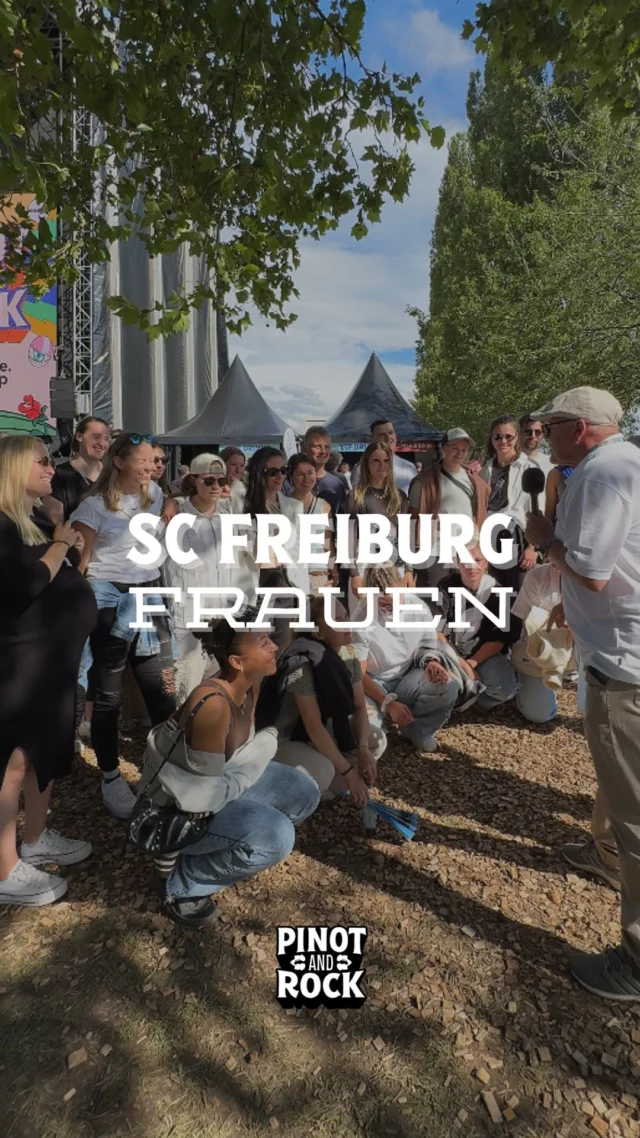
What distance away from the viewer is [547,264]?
13.4 meters

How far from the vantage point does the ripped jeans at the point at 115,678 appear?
11.8 feet

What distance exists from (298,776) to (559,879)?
4.45 ft

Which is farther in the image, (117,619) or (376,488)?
(376,488)

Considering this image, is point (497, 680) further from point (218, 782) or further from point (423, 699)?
point (218, 782)

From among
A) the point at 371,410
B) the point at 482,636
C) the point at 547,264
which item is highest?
the point at 547,264

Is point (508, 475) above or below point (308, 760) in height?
above

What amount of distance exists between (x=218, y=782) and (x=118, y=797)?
1289mm

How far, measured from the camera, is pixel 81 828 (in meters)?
3.59

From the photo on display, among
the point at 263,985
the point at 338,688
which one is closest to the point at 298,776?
the point at 338,688

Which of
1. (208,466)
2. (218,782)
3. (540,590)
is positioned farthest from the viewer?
(540,590)

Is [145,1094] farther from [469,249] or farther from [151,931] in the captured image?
[469,249]

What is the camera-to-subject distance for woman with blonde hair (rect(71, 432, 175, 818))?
3.62 m

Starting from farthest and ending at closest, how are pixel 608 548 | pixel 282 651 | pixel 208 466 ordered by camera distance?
pixel 208 466, pixel 282 651, pixel 608 548

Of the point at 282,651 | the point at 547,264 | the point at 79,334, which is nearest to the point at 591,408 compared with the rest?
the point at 282,651
